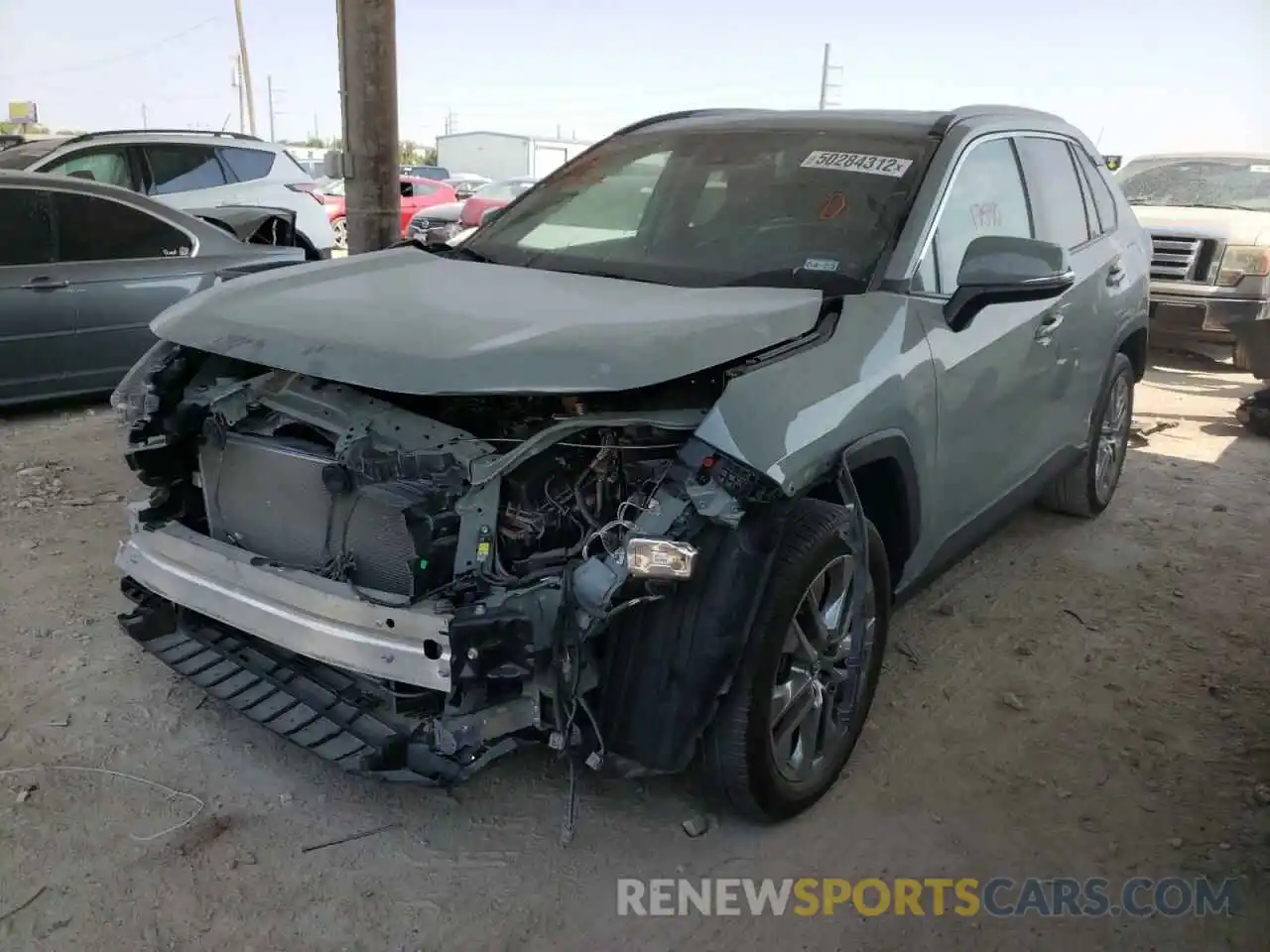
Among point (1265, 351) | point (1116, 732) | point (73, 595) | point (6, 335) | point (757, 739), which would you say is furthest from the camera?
point (1265, 351)

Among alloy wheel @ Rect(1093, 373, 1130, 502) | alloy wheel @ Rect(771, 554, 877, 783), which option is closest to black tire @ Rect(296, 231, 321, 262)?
alloy wheel @ Rect(1093, 373, 1130, 502)

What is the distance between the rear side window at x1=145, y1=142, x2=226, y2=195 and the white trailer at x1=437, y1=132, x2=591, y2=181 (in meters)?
33.6

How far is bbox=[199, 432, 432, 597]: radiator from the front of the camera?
251cm

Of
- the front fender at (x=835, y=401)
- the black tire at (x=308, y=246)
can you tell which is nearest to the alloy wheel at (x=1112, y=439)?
the front fender at (x=835, y=401)

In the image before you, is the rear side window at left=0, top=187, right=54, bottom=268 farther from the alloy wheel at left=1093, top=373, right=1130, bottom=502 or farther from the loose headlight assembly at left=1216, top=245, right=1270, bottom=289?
the loose headlight assembly at left=1216, top=245, right=1270, bottom=289

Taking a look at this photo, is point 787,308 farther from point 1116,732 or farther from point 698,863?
point 1116,732

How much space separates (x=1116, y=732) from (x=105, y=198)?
Answer: 6282 mm

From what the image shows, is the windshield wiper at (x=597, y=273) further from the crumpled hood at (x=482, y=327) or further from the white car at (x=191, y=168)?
the white car at (x=191, y=168)

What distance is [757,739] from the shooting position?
2578mm

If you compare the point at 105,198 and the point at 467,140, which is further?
the point at 467,140

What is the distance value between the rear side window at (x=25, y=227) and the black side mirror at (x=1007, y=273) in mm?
5471

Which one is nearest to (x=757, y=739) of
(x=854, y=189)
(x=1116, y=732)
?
(x=1116, y=732)

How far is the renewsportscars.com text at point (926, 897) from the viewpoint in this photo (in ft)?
8.32

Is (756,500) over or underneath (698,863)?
over
